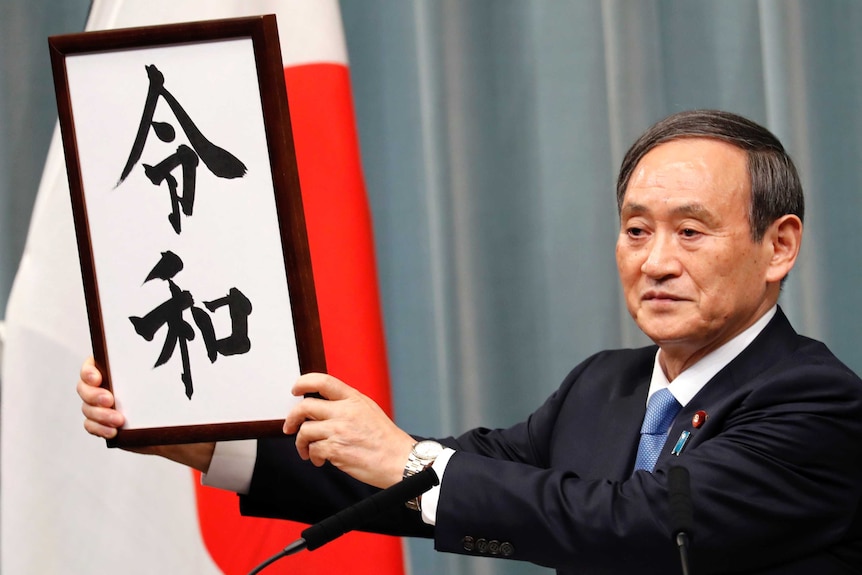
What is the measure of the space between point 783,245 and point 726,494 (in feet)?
1.47

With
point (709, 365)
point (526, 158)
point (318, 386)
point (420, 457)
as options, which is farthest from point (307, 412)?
point (526, 158)

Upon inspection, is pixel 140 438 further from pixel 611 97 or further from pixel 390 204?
pixel 611 97

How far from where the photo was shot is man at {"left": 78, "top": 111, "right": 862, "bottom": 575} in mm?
1425

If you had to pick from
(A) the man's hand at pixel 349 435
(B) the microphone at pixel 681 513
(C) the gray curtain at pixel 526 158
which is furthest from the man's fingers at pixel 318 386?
(C) the gray curtain at pixel 526 158

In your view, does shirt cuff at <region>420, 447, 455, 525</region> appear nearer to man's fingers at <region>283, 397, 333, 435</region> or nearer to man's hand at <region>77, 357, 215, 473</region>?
man's fingers at <region>283, 397, 333, 435</region>

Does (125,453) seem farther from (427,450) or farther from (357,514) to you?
(357,514)

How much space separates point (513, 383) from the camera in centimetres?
248

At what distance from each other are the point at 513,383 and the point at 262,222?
119cm

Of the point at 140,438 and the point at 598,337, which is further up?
the point at 140,438

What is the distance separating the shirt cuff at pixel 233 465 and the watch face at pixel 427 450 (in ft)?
1.00

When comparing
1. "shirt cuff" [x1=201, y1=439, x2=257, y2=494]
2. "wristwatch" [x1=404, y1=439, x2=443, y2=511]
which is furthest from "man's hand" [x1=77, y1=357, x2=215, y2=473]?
"wristwatch" [x1=404, y1=439, x2=443, y2=511]

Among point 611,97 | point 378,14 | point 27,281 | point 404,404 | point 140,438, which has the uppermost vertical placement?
point 378,14

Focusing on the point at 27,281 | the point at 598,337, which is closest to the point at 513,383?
the point at 598,337

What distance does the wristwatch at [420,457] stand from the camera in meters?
1.46
